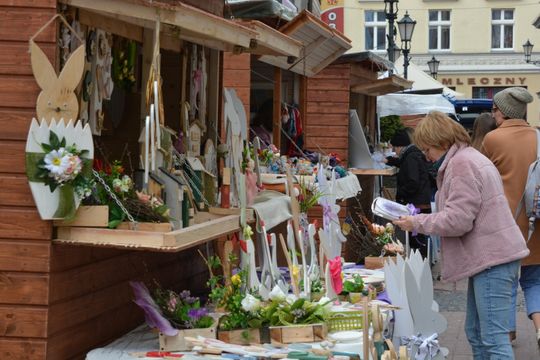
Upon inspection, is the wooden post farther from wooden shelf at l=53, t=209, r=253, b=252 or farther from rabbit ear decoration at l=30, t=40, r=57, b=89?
rabbit ear decoration at l=30, t=40, r=57, b=89

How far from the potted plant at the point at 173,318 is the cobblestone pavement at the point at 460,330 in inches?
141

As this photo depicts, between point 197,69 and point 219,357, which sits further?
point 197,69

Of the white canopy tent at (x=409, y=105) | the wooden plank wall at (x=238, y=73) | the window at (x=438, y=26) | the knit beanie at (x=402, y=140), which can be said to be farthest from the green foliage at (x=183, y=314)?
the window at (x=438, y=26)

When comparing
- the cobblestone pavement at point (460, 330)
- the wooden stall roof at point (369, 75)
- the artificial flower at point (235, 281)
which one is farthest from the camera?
the wooden stall roof at point (369, 75)

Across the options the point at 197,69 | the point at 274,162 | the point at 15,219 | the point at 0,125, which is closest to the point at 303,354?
the point at 15,219

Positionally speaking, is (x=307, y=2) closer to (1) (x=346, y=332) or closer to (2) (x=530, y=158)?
(2) (x=530, y=158)

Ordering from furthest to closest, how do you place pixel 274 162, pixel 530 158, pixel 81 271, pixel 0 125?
pixel 274 162, pixel 530 158, pixel 81 271, pixel 0 125

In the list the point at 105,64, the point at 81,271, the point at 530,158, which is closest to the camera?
the point at 81,271

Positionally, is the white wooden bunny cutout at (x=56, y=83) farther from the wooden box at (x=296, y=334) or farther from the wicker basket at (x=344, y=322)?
the wicker basket at (x=344, y=322)

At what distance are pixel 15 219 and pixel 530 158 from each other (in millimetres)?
3878

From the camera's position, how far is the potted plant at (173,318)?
434cm

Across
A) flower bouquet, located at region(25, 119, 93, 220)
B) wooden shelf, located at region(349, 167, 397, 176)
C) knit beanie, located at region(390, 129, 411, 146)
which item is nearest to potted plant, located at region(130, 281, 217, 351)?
flower bouquet, located at region(25, 119, 93, 220)

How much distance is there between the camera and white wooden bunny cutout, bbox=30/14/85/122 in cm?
381

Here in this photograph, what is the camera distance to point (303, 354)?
13.5 ft
